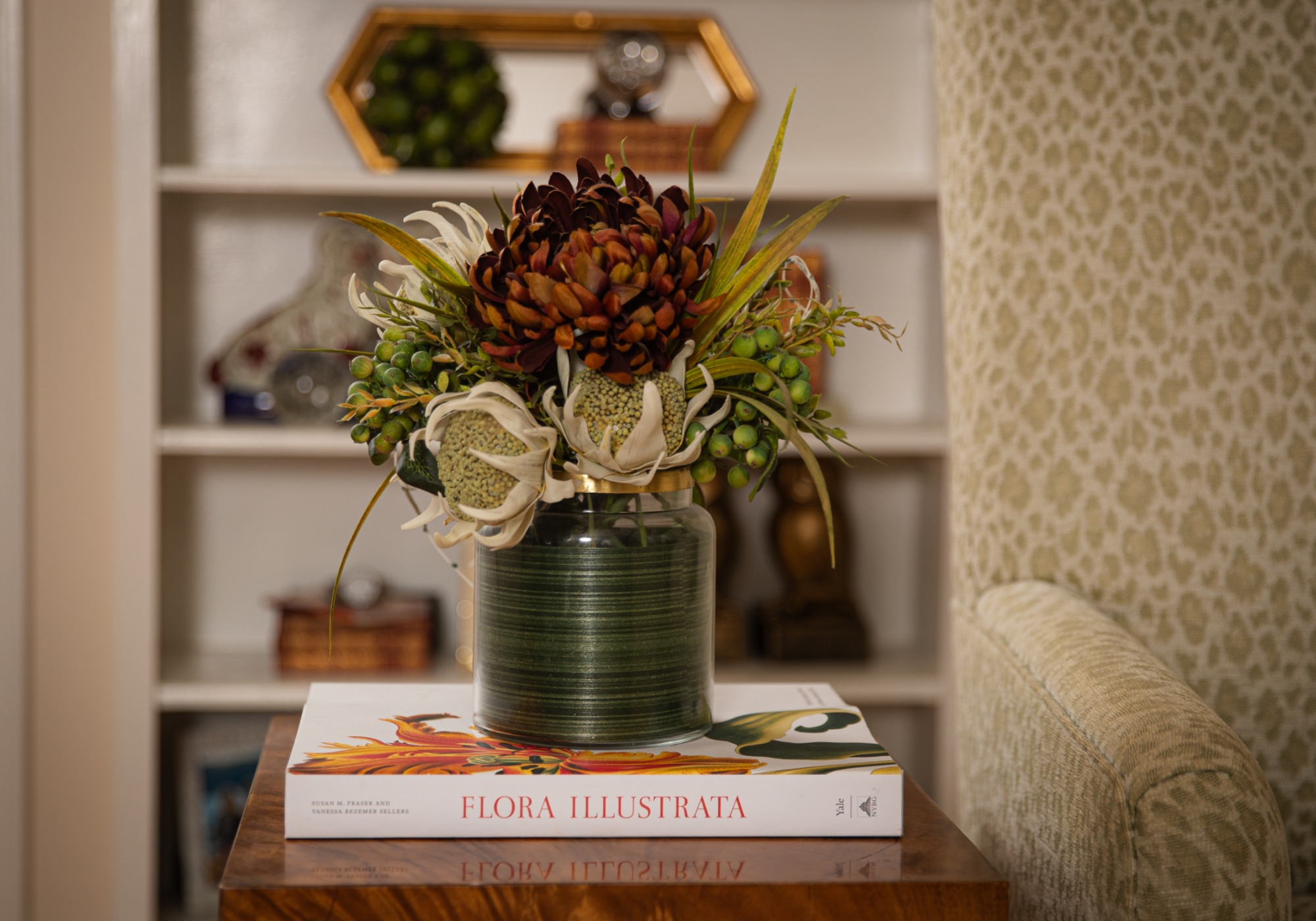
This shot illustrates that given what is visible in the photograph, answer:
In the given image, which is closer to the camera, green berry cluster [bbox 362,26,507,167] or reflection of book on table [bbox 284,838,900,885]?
reflection of book on table [bbox 284,838,900,885]

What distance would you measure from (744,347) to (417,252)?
20cm

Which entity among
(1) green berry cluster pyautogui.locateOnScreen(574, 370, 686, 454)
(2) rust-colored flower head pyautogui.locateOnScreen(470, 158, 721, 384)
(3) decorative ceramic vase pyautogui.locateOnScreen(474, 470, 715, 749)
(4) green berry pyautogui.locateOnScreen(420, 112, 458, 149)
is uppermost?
(4) green berry pyautogui.locateOnScreen(420, 112, 458, 149)

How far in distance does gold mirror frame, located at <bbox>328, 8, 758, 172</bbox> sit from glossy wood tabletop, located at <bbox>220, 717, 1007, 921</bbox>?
142cm

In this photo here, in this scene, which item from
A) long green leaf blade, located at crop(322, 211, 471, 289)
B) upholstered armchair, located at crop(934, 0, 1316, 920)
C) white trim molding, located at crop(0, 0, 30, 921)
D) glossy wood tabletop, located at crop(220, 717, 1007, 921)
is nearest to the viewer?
glossy wood tabletop, located at crop(220, 717, 1007, 921)

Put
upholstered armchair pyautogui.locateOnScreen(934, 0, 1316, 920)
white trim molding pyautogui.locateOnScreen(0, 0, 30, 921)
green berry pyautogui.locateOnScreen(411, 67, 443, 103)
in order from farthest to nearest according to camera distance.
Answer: green berry pyautogui.locateOnScreen(411, 67, 443, 103) < white trim molding pyautogui.locateOnScreen(0, 0, 30, 921) < upholstered armchair pyautogui.locateOnScreen(934, 0, 1316, 920)

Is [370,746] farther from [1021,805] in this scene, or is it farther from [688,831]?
[1021,805]

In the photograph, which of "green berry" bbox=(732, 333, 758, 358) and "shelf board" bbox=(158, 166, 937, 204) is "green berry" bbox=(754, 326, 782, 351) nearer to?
"green berry" bbox=(732, 333, 758, 358)

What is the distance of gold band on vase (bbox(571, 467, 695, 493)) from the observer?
690 mm

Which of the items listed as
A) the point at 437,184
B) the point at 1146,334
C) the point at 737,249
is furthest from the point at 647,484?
the point at 437,184

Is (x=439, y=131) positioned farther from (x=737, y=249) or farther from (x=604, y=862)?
(x=604, y=862)

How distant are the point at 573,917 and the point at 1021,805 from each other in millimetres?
445

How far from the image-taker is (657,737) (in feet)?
2.36

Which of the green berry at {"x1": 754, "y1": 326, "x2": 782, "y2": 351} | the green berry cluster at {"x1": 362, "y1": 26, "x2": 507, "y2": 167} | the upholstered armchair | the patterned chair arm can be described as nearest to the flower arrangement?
the green berry at {"x1": 754, "y1": 326, "x2": 782, "y2": 351}

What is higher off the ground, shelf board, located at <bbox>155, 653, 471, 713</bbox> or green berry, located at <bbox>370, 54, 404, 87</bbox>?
green berry, located at <bbox>370, 54, 404, 87</bbox>
